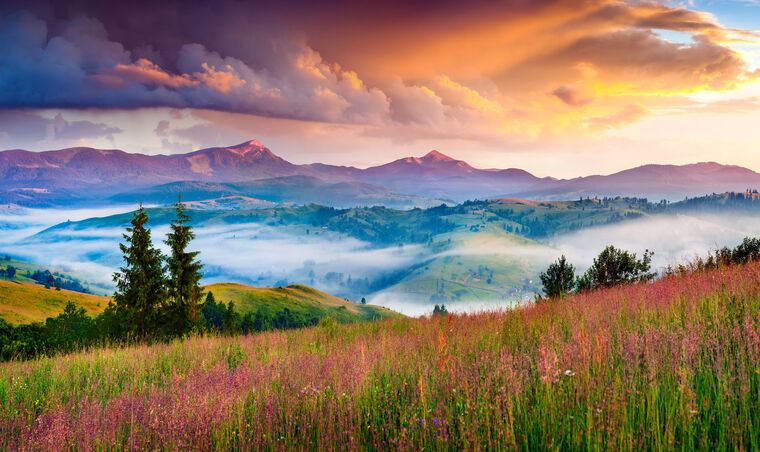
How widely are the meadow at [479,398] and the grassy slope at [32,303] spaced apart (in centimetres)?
16865

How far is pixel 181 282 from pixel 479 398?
182 ft

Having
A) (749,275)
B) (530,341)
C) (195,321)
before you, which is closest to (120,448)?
(530,341)

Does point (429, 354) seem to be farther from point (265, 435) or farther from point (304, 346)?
point (304, 346)

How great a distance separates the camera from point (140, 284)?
51.5m

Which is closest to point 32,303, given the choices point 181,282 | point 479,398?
point 181,282

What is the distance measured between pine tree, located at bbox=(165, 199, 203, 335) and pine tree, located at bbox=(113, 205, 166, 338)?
1254 mm

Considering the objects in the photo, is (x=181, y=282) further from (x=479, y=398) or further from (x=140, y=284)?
(x=479, y=398)

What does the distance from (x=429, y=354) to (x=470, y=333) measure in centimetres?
201

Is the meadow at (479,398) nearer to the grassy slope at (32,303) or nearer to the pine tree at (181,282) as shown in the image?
the pine tree at (181,282)

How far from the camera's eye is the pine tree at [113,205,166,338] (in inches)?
2010

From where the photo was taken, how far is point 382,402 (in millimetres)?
5980

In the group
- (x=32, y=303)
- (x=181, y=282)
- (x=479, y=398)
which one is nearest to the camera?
(x=479, y=398)

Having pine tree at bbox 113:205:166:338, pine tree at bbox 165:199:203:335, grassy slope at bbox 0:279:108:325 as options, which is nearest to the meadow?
pine tree at bbox 113:205:166:338

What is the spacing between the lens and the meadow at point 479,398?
439 centimetres
